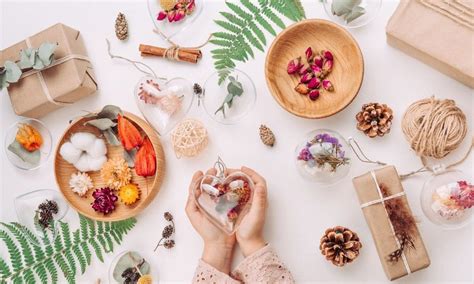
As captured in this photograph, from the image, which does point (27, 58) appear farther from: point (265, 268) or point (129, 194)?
point (265, 268)

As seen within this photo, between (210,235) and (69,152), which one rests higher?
(69,152)

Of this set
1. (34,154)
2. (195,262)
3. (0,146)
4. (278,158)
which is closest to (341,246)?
(278,158)

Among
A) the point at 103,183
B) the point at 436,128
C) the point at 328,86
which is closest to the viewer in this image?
the point at 436,128

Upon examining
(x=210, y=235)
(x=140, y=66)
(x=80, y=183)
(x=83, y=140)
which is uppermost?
(x=140, y=66)

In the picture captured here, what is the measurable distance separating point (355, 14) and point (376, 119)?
0.27m

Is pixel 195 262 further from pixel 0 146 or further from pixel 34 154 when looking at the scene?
pixel 0 146

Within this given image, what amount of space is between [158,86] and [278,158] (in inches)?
14.5

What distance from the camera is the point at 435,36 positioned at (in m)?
1.37

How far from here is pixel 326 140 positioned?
4.67 feet

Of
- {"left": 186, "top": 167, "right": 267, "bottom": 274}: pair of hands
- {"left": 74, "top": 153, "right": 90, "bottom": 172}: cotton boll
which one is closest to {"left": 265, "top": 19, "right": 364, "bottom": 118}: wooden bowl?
{"left": 186, "top": 167, "right": 267, "bottom": 274}: pair of hands

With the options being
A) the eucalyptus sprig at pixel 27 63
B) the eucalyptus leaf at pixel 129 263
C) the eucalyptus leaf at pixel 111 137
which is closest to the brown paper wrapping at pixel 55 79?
the eucalyptus sprig at pixel 27 63

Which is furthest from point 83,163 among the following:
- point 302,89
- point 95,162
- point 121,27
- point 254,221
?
point 302,89

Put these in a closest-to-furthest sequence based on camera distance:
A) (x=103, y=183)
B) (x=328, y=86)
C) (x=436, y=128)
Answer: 1. (x=436, y=128)
2. (x=328, y=86)
3. (x=103, y=183)

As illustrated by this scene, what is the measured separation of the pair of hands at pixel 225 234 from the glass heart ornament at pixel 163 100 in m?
0.16
